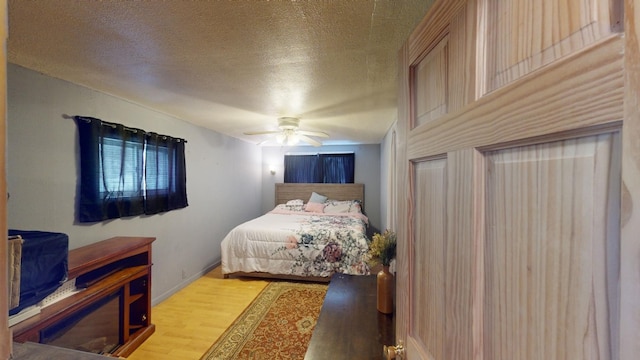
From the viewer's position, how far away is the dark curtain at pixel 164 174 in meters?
2.77

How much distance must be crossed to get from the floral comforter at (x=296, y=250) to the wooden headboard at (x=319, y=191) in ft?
6.30

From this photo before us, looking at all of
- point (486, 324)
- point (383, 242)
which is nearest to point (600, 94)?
point (486, 324)

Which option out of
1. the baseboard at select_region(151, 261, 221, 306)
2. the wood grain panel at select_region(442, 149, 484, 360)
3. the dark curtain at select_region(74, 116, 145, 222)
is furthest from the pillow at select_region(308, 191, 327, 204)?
the wood grain panel at select_region(442, 149, 484, 360)

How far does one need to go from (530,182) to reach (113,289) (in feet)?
8.66

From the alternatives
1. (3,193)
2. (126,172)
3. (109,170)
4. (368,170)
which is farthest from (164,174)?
(368,170)

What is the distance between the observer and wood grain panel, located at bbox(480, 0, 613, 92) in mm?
290

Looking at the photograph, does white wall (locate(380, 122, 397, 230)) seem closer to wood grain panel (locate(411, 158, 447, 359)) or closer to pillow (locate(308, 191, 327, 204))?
pillow (locate(308, 191, 327, 204))

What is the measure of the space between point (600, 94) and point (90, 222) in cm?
298

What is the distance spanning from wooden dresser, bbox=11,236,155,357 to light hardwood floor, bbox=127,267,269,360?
0.16 metres

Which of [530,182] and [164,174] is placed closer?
[530,182]

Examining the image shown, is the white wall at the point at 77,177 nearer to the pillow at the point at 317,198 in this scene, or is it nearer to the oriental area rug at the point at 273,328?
the oriental area rug at the point at 273,328

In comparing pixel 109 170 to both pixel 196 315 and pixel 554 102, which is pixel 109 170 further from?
pixel 554 102

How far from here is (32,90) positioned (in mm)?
1766

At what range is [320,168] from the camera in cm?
574
